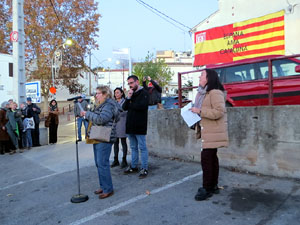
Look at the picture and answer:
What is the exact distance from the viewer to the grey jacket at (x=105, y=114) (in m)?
3.99

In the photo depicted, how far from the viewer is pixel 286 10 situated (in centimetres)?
1130

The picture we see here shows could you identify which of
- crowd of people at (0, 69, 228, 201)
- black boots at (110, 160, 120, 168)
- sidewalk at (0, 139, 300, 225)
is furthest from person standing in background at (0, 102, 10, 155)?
crowd of people at (0, 69, 228, 201)

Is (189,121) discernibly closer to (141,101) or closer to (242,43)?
(141,101)

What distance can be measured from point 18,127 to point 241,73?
748 centimetres

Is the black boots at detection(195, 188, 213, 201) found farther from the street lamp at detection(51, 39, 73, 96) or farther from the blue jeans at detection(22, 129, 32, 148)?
Result: the street lamp at detection(51, 39, 73, 96)

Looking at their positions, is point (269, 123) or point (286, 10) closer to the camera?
point (269, 123)

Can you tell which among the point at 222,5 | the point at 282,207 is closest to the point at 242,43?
the point at 222,5

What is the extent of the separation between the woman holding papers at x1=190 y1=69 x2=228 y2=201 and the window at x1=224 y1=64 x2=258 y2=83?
279 cm

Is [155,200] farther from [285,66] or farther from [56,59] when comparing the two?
[56,59]

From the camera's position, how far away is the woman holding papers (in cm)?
362

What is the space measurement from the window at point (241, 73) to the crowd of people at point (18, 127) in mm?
6926

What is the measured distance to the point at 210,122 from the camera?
3676mm

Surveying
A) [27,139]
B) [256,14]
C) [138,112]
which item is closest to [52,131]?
[27,139]

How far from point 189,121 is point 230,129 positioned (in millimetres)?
1567
